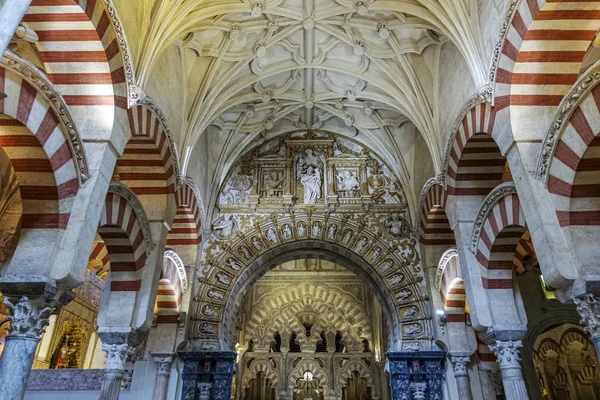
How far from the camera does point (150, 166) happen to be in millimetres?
7336

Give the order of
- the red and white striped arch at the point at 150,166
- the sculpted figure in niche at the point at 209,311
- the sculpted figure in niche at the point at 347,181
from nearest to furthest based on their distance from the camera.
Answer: the red and white striped arch at the point at 150,166
the sculpted figure in niche at the point at 209,311
the sculpted figure in niche at the point at 347,181

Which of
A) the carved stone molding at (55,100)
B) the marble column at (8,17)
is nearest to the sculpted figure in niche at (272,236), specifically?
the carved stone molding at (55,100)

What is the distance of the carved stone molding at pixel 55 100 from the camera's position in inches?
159

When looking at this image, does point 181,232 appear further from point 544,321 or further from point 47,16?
point 544,321

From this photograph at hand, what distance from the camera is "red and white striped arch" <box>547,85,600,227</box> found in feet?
14.2

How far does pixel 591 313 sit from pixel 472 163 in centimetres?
340

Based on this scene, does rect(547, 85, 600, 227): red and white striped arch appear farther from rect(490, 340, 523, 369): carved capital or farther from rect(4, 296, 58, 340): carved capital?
rect(4, 296, 58, 340): carved capital

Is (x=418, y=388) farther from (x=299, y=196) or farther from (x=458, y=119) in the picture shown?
(x=458, y=119)

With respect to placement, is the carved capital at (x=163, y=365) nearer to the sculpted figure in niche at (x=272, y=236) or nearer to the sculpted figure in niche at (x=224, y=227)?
the sculpted figure in niche at (x=224, y=227)

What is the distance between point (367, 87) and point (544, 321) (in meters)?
6.92

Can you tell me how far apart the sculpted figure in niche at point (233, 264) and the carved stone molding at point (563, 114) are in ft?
21.7

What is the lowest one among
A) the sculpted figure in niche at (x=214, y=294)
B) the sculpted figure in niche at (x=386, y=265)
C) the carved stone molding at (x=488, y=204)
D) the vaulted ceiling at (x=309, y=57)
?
the sculpted figure in niche at (x=214, y=294)

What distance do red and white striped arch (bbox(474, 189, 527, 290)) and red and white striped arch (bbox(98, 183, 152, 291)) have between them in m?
5.12


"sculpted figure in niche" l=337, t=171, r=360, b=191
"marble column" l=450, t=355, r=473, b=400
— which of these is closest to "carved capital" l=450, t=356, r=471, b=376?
"marble column" l=450, t=355, r=473, b=400
